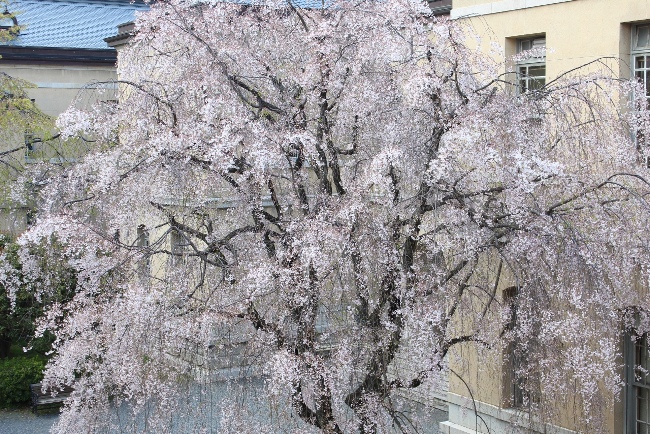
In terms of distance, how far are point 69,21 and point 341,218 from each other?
20878 mm

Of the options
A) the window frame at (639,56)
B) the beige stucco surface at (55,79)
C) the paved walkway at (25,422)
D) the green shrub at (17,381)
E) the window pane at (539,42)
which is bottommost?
the paved walkway at (25,422)

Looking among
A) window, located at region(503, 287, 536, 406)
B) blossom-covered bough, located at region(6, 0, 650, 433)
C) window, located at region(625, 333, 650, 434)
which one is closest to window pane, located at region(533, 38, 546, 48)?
blossom-covered bough, located at region(6, 0, 650, 433)

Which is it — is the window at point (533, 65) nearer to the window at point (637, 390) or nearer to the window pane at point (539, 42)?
the window pane at point (539, 42)

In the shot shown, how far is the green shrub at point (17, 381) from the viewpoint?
1642 centimetres

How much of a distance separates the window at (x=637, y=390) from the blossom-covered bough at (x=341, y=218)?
1.54m

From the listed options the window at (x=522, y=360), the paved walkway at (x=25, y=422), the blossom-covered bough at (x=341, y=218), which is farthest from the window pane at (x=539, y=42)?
the paved walkway at (x=25, y=422)

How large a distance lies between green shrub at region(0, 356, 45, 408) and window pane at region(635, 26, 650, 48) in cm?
1275

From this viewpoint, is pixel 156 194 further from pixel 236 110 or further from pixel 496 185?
pixel 496 185

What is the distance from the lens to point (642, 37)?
32.5 feet

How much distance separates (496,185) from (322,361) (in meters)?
2.36

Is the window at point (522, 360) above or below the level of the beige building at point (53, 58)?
below

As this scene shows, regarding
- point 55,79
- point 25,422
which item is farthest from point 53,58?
point 25,422

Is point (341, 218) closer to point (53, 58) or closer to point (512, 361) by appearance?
point (512, 361)

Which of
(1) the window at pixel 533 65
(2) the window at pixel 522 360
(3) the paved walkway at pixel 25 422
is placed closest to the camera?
(2) the window at pixel 522 360
